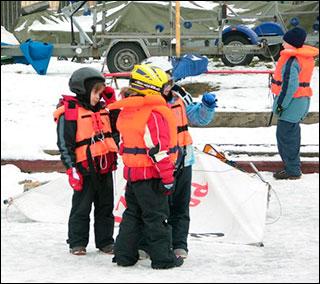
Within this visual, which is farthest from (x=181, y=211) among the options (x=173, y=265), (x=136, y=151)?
(x=136, y=151)

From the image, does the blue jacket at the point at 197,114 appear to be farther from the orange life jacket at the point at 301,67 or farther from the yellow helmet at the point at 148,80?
the orange life jacket at the point at 301,67

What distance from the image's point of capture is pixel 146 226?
632cm

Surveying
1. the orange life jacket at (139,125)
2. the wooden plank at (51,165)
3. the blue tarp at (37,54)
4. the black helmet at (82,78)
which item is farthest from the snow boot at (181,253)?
the blue tarp at (37,54)

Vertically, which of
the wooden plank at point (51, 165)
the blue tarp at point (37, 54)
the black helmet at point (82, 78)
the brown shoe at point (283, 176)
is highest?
the black helmet at point (82, 78)

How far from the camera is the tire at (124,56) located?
1792 cm

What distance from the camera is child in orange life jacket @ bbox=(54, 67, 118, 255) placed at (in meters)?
6.54

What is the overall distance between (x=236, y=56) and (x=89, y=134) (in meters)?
12.7

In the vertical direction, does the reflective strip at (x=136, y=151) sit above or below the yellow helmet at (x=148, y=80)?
below

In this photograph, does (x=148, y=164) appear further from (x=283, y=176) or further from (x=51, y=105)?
(x=51, y=105)

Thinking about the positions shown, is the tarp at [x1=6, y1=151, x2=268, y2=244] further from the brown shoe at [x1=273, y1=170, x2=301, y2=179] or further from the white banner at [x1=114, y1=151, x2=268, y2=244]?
the brown shoe at [x1=273, y1=170, x2=301, y2=179]

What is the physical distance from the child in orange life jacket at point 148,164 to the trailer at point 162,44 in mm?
11533

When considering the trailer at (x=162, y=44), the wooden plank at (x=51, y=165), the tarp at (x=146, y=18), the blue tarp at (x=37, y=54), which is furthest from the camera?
the tarp at (x=146, y=18)

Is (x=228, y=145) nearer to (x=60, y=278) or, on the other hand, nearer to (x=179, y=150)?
(x=179, y=150)

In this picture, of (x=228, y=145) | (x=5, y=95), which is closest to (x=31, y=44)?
(x=5, y=95)
